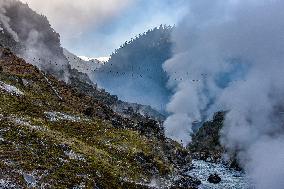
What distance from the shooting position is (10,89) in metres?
78.4

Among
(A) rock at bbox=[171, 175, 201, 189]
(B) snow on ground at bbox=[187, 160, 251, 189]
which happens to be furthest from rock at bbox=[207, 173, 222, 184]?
(A) rock at bbox=[171, 175, 201, 189]

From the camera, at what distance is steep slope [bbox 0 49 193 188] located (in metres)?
52.2

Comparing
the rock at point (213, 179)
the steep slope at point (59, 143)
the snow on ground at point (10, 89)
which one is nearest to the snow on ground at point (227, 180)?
the rock at point (213, 179)

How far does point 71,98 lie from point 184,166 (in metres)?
29.4

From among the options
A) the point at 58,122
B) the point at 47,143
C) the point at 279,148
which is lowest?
the point at 47,143

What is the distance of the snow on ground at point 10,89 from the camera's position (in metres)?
77.0

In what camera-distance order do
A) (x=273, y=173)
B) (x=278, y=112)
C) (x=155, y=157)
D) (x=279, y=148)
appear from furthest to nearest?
(x=278, y=112)
(x=279, y=148)
(x=273, y=173)
(x=155, y=157)

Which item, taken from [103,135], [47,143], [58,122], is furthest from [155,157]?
[47,143]

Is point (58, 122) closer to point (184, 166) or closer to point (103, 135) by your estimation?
point (103, 135)

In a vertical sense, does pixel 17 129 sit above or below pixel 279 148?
below

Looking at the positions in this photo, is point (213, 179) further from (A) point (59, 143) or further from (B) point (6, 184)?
(B) point (6, 184)

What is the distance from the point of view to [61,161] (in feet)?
186

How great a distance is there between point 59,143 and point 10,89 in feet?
69.5

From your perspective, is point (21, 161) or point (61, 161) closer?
point (21, 161)
